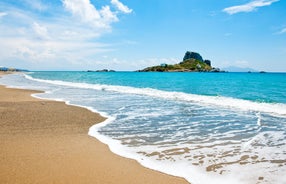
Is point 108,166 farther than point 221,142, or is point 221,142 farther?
point 221,142

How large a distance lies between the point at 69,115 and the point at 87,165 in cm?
818

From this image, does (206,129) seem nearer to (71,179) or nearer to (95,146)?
(95,146)

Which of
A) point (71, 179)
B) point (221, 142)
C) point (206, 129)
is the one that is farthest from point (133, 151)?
point (206, 129)

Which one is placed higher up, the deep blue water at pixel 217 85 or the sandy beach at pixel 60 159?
the deep blue water at pixel 217 85

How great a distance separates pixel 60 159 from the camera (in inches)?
280

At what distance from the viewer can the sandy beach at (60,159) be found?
5902mm

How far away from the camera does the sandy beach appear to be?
19.4 ft

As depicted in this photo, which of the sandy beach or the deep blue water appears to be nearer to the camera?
the sandy beach

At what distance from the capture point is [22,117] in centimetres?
1334

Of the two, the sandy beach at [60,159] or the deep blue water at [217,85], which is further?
the deep blue water at [217,85]

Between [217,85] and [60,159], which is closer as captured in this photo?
[60,159]

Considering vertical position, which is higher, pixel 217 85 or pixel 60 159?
pixel 217 85

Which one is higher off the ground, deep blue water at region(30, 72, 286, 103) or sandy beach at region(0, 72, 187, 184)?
deep blue water at region(30, 72, 286, 103)

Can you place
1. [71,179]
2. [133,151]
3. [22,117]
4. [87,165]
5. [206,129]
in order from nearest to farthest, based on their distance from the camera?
[71,179] → [87,165] → [133,151] → [206,129] → [22,117]
